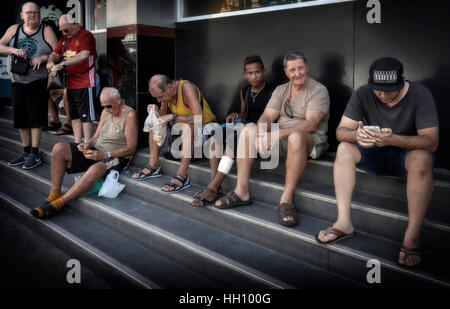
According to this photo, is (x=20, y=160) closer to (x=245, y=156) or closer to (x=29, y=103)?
(x=29, y=103)

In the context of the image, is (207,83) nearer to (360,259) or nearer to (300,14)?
(300,14)

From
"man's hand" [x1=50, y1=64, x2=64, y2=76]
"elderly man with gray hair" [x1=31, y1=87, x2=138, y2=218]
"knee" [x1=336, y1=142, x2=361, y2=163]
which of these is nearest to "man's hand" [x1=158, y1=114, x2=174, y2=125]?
"elderly man with gray hair" [x1=31, y1=87, x2=138, y2=218]

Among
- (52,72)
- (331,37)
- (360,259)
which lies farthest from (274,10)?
(360,259)

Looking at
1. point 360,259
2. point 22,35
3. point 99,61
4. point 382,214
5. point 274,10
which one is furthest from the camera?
point 99,61

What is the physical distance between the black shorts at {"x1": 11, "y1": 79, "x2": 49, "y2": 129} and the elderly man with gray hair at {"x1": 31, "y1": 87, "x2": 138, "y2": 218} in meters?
1.14

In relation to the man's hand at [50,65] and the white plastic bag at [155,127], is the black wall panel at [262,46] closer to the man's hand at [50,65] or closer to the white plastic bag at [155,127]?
the white plastic bag at [155,127]

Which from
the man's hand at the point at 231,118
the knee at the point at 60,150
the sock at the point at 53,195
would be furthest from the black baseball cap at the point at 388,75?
the sock at the point at 53,195

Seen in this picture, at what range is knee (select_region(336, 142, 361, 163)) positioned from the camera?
2.64 metres

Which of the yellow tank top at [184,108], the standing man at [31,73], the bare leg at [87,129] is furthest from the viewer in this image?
the standing man at [31,73]

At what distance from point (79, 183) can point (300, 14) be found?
9.18 ft

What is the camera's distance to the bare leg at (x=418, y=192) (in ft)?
7.55

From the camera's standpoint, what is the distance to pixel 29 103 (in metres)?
4.85

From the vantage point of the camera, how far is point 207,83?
506cm

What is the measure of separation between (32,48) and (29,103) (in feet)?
2.18
